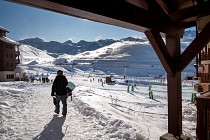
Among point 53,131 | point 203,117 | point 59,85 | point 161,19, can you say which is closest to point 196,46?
point 161,19

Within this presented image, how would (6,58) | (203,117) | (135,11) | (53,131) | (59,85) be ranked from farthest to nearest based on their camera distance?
(6,58) → (59,85) → (53,131) → (203,117) → (135,11)

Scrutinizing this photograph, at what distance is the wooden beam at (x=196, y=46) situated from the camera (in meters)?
3.63

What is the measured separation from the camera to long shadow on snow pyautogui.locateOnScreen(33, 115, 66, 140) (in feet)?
16.1

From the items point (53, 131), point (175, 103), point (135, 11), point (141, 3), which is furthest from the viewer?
point (53, 131)

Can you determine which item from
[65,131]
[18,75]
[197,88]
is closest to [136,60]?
[18,75]

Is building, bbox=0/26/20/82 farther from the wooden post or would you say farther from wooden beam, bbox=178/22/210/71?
wooden beam, bbox=178/22/210/71

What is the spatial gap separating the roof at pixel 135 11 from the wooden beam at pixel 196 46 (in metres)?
0.41

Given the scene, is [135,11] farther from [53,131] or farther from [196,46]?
[53,131]

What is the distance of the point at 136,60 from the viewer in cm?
11781

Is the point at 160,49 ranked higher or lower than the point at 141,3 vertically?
lower

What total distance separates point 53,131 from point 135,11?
3961 millimetres

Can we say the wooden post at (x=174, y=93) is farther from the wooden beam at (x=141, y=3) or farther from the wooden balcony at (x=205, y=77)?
the wooden balcony at (x=205, y=77)

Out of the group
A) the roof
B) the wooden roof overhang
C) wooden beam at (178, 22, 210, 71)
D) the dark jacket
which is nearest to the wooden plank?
the wooden roof overhang

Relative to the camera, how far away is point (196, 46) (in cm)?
377
